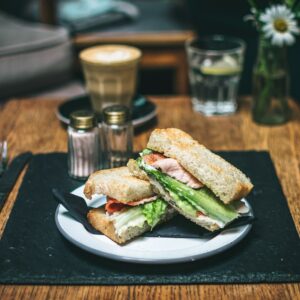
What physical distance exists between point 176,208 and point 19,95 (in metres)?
1.64

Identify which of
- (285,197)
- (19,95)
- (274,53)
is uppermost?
(274,53)

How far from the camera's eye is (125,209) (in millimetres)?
1256

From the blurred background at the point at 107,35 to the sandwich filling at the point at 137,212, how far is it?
1.52 meters

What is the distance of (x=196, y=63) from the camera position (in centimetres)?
205

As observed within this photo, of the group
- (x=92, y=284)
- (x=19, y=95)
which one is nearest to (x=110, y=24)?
(x=19, y=95)

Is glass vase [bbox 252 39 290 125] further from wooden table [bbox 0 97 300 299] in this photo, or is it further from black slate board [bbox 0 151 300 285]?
black slate board [bbox 0 151 300 285]

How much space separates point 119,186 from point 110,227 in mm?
90

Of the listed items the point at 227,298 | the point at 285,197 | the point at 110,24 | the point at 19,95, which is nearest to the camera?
the point at 227,298

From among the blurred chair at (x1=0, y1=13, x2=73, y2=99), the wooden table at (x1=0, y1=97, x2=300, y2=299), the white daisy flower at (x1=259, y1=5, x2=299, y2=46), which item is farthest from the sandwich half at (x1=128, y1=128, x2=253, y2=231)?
the blurred chair at (x1=0, y1=13, x2=73, y2=99)

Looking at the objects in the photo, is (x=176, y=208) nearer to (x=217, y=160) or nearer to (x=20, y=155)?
(x=217, y=160)

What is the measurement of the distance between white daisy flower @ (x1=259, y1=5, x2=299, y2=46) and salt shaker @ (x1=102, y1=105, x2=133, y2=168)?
1.60 feet

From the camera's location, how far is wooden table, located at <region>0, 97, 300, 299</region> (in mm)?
1100

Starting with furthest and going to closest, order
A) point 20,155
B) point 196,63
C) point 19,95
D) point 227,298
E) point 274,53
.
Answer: point 19,95 < point 196,63 < point 274,53 < point 20,155 < point 227,298

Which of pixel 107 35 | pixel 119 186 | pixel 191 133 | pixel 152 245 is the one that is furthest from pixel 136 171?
pixel 107 35
